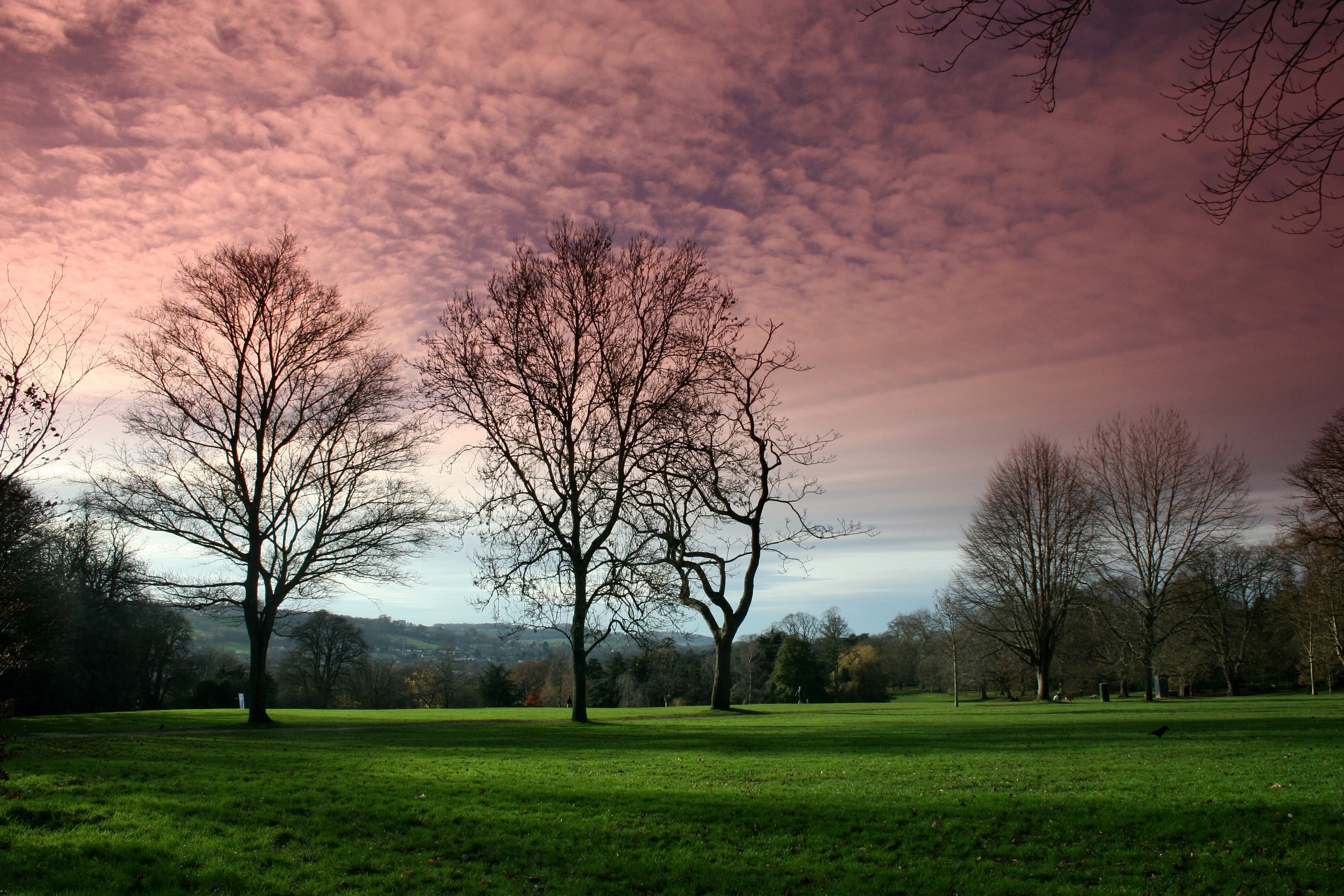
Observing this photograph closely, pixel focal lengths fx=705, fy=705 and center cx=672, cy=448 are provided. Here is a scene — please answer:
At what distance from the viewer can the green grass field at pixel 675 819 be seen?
6.50 meters

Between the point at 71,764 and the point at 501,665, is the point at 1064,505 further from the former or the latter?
the point at 501,665

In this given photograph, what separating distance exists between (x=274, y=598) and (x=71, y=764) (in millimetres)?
11320

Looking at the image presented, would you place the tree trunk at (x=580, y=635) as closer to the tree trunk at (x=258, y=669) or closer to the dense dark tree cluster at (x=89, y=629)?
the tree trunk at (x=258, y=669)

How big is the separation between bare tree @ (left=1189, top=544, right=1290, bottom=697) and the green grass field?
42060mm

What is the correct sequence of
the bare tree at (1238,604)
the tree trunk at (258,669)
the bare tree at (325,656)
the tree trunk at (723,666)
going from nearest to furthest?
the tree trunk at (258,669) → the tree trunk at (723,666) → the bare tree at (1238,604) → the bare tree at (325,656)

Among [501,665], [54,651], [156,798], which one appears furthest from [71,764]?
[501,665]

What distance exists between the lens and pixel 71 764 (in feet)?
34.5

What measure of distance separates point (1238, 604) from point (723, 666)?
51.4 meters

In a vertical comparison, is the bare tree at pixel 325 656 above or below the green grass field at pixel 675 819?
below

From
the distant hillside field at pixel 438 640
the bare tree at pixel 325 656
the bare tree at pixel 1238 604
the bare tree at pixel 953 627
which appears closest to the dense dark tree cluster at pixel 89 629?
the distant hillside field at pixel 438 640

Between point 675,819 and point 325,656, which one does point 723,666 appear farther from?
point 325,656

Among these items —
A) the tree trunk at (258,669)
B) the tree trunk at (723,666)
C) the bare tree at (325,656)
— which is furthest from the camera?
the bare tree at (325,656)

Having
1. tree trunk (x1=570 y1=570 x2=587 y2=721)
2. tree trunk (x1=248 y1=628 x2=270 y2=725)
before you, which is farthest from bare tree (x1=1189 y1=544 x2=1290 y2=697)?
tree trunk (x1=248 y1=628 x2=270 y2=725)

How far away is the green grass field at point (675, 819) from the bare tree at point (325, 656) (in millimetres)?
48506
